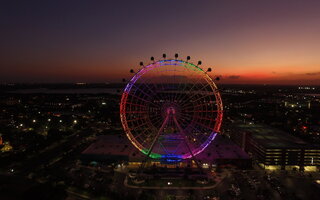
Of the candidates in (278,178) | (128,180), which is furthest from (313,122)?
(128,180)

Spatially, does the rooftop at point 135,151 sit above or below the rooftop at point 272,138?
below

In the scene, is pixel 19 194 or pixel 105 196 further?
pixel 105 196

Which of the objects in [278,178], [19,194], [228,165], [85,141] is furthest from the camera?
[85,141]

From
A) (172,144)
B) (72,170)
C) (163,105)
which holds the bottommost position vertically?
(72,170)

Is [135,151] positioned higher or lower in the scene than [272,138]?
lower

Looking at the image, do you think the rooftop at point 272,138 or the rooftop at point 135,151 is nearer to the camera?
the rooftop at point 135,151

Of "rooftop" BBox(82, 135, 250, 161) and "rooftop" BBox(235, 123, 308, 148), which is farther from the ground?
"rooftop" BBox(235, 123, 308, 148)

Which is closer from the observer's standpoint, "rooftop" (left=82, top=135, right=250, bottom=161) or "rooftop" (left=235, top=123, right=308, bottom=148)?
"rooftop" (left=82, top=135, right=250, bottom=161)

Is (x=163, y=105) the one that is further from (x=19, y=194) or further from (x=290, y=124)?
(x=290, y=124)

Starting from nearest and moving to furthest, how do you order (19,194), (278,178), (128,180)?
(19,194), (128,180), (278,178)

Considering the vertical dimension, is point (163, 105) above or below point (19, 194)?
above

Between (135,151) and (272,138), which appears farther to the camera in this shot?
(272,138)
